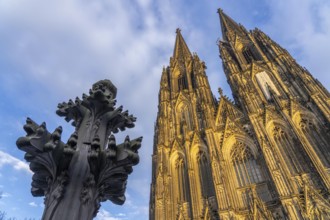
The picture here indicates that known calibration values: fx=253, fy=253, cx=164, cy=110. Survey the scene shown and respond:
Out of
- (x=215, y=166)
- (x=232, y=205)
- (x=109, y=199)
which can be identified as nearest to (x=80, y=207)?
(x=109, y=199)

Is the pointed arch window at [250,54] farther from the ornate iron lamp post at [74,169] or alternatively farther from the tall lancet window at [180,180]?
the ornate iron lamp post at [74,169]

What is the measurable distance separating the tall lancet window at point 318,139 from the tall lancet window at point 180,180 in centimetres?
823

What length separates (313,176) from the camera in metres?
13.3

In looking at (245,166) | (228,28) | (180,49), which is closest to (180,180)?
(245,166)

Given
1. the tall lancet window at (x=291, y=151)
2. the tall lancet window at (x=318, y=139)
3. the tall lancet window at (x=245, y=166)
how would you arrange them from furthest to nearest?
the tall lancet window at (x=245, y=166), the tall lancet window at (x=291, y=151), the tall lancet window at (x=318, y=139)

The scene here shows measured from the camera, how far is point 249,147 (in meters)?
16.9

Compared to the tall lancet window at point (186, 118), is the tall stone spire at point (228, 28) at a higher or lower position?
higher

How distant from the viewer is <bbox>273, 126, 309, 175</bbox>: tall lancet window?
14.3 metres

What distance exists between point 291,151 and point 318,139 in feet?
5.48

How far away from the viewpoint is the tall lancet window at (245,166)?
15430 millimetres

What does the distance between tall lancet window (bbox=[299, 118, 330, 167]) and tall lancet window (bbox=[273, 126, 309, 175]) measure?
2.92 feet

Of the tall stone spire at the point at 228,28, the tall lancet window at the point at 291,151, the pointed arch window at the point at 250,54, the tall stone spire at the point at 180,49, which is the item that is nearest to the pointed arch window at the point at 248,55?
the pointed arch window at the point at 250,54

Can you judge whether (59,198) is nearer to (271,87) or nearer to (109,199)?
(109,199)

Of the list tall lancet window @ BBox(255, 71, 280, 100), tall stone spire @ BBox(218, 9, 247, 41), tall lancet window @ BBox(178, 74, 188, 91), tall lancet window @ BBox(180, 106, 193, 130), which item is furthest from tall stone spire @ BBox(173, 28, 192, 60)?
tall lancet window @ BBox(255, 71, 280, 100)
